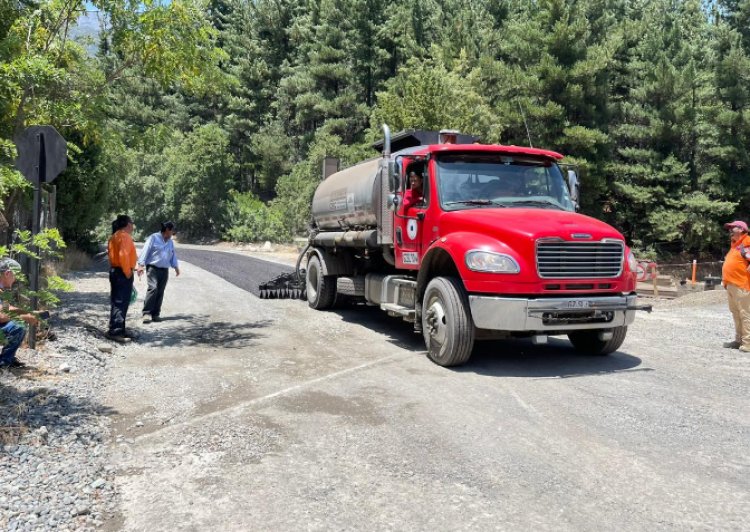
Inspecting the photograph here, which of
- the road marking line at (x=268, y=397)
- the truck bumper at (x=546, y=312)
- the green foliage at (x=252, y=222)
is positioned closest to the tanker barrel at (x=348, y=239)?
the road marking line at (x=268, y=397)

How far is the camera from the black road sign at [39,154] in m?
6.79

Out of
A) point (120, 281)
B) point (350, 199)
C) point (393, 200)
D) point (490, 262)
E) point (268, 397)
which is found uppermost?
point (350, 199)

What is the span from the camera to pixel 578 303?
6953 millimetres

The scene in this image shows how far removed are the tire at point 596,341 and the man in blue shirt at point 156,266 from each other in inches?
260

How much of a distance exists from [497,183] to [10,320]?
5691mm

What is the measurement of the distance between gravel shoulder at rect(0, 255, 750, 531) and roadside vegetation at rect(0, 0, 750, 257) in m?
2.87

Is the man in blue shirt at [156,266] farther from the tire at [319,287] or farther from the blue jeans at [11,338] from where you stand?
the blue jeans at [11,338]

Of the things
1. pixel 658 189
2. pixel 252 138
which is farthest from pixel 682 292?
pixel 252 138

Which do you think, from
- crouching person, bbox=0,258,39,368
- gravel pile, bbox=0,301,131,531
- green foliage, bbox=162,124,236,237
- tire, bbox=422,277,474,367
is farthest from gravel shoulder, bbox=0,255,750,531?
green foliage, bbox=162,124,236,237

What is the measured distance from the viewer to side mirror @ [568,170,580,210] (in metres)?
8.58

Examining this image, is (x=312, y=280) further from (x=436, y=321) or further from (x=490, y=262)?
(x=490, y=262)

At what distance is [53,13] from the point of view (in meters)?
8.16

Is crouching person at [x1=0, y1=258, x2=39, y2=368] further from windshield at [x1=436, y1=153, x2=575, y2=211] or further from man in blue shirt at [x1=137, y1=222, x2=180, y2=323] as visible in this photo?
windshield at [x1=436, y1=153, x2=575, y2=211]

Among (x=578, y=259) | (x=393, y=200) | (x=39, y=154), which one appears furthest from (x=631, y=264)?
(x=39, y=154)
